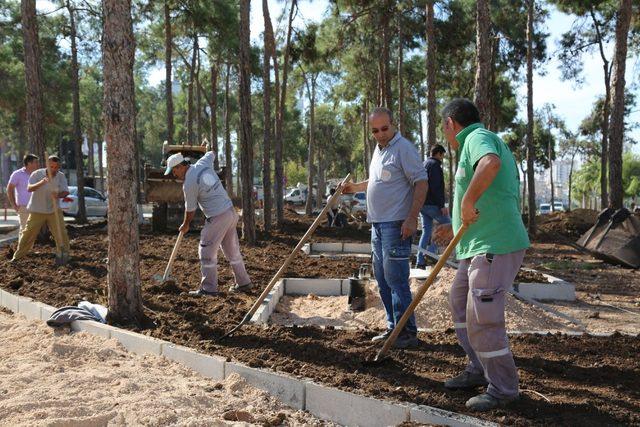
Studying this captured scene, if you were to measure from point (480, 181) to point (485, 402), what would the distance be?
1.20m

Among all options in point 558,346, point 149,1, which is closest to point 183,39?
point 149,1

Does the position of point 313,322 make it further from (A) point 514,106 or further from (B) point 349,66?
(A) point 514,106

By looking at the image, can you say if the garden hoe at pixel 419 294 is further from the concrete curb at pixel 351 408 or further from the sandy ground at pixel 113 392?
the sandy ground at pixel 113 392

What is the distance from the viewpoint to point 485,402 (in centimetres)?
364

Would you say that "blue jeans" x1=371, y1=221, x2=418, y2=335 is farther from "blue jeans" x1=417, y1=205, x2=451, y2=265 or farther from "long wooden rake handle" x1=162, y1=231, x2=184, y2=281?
"blue jeans" x1=417, y1=205, x2=451, y2=265

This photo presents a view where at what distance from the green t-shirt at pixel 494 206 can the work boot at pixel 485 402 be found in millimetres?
783

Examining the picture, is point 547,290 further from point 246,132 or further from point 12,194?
Result: point 12,194

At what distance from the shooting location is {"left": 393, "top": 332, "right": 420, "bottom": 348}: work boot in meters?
5.14

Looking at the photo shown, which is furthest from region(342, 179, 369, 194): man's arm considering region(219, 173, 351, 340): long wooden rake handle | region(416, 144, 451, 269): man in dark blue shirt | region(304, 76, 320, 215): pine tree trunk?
region(304, 76, 320, 215): pine tree trunk

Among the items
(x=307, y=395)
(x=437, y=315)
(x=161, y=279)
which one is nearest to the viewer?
(x=307, y=395)

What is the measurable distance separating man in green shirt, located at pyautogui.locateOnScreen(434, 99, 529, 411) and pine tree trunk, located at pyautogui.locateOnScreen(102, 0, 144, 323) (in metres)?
3.18

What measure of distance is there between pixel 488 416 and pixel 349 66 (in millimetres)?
24235

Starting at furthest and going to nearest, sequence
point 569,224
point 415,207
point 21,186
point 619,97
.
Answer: point 569,224 → point 619,97 → point 21,186 → point 415,207

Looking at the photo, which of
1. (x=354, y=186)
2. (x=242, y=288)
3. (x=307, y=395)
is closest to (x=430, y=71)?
(x=242, y=288)
